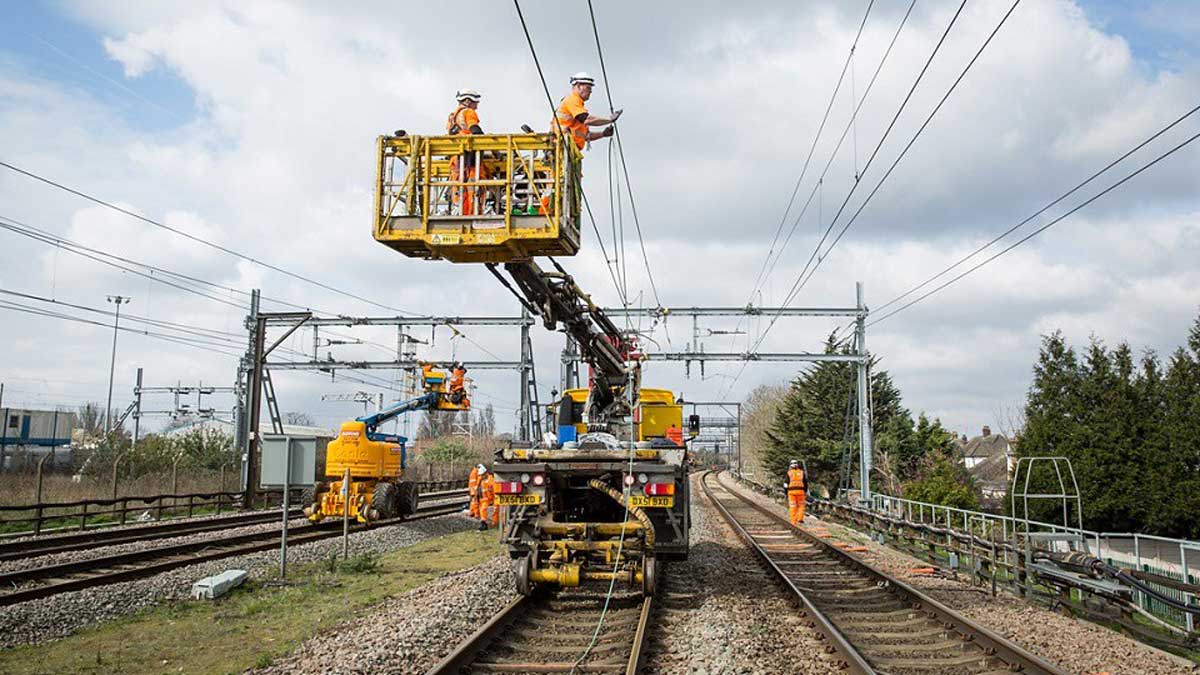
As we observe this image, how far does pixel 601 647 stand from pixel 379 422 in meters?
16.0

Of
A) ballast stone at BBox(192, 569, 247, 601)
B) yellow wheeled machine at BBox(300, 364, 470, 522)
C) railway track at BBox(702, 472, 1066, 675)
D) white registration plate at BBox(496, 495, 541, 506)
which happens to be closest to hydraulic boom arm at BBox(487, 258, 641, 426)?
white registration plate at BBox(496, 495, 541, 506)

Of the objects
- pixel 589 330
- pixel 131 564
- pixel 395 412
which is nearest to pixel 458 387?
pixel 395 412

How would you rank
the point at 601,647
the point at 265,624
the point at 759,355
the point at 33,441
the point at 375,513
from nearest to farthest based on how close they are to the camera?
1. the point at 601,647
2. the point at 265,624
3. the point at 375,513
4. the point at 759,355
5. the point at 33,441

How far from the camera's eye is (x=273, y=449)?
13.9 meters

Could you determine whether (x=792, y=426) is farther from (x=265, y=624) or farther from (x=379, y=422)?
(x=265, y=624)

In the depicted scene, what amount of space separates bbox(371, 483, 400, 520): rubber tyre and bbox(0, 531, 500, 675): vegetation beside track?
22.0ft

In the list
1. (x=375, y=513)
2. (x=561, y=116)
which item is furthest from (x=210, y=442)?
(x=561, y=116)

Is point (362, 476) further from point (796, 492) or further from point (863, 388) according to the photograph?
point (863, 388)

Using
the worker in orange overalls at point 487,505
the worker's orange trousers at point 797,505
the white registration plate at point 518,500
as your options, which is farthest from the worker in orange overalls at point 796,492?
the white registration plate at point 518,500

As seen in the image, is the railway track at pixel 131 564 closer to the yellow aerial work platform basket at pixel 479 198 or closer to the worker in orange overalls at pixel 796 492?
the yellow aerial work platform basket at pixel 479 198

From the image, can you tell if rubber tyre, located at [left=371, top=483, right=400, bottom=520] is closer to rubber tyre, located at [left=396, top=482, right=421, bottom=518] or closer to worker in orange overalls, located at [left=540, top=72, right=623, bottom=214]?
rubber tyre, located at [left=396, top=482, right=421, bottom=518]

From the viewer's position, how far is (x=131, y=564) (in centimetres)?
1518

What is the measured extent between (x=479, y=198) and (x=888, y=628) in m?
6.55

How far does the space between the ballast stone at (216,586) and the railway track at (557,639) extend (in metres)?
4.40
